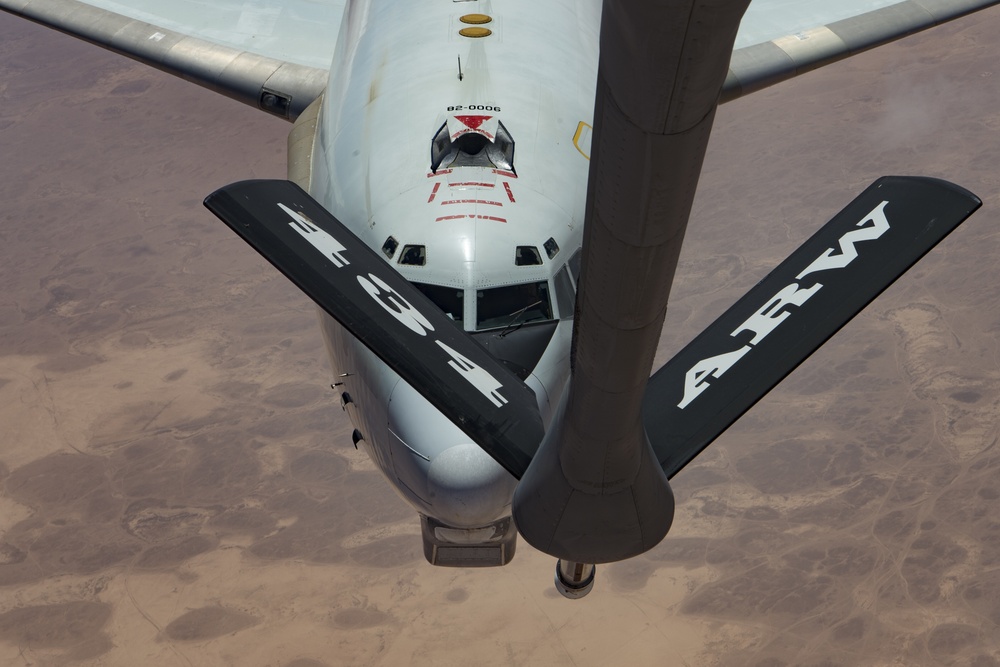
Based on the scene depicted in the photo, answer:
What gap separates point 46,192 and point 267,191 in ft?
177

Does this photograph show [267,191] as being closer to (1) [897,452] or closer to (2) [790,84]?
(1) [897,452]

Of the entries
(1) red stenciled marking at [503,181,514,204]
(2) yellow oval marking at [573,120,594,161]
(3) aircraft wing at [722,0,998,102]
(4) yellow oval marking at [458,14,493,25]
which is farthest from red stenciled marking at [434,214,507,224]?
(3) aircraft wing at [722,0,998,102]

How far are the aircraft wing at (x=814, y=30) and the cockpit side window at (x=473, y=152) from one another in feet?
28.2

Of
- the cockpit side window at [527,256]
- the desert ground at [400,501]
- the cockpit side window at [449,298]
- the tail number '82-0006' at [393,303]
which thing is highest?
the tail number '82-0006' at [393,303]

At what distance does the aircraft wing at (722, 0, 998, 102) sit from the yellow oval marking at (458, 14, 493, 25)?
6.15 m

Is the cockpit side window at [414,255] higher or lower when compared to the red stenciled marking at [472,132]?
lower

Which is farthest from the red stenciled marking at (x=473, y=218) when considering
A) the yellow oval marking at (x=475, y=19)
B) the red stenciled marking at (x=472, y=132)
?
the yellow oval marking at (x=475, y=19)

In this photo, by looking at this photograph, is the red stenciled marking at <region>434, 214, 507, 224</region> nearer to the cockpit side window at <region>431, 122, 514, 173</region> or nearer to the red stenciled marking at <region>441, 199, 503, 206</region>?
the red stenciled marking at <region>441, 199, 503, 206</region>

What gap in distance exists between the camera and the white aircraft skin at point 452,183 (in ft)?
39.9

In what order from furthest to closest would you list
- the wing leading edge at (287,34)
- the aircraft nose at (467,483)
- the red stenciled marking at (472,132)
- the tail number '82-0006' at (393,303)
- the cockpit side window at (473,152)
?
the wing leading edge at (287,34) → the red stenciled marking at (472,132) → the cockpit side window at (473,152) → the aircraft nose at (467,483) → the tail number '82-0006' at (393,303)

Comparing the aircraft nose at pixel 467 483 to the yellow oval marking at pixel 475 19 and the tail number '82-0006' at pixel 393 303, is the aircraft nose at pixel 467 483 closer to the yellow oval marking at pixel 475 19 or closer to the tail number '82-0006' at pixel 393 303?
the tail number '82-0006' at pixel 393 303

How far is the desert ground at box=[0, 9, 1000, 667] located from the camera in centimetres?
3356

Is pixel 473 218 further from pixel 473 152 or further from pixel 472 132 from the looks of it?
pixel 472 132

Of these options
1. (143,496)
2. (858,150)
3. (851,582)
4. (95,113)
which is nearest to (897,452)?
(851,582)
